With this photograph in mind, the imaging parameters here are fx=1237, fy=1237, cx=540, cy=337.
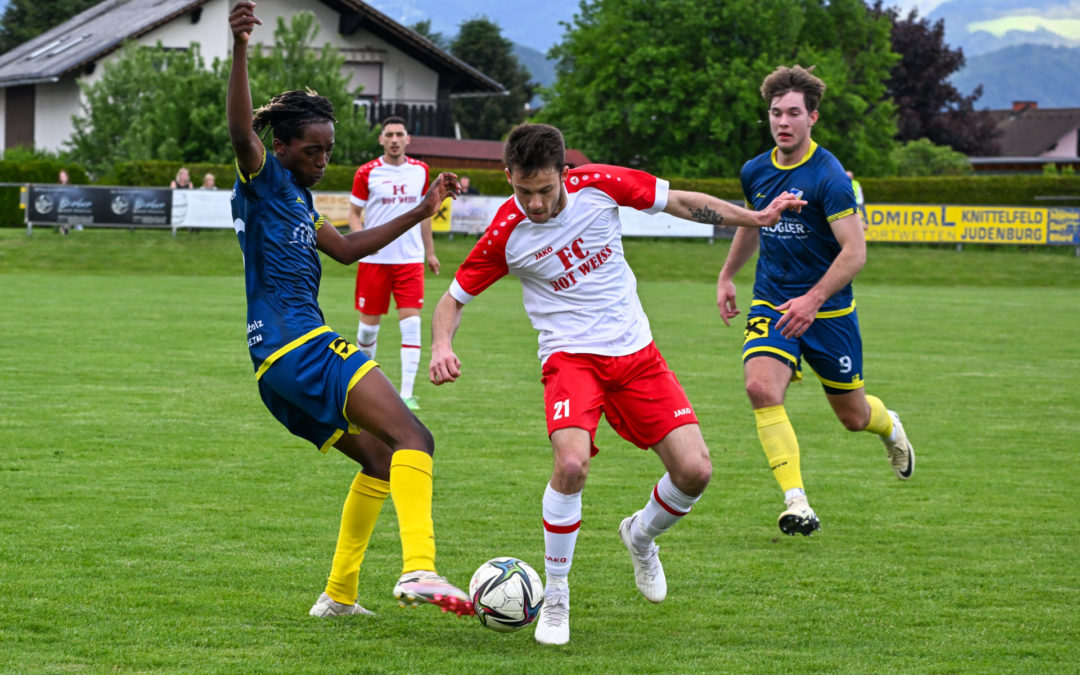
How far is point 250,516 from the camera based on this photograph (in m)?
6.57

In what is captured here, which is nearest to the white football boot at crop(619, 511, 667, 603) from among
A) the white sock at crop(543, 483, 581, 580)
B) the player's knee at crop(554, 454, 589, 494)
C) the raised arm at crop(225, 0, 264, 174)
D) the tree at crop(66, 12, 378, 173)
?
the white sock at crop(543, 483, 581, 580)

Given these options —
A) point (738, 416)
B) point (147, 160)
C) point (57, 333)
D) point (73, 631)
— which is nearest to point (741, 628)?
point (73, 631)

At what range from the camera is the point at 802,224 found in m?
6.95

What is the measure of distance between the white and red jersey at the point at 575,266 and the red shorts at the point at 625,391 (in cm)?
6

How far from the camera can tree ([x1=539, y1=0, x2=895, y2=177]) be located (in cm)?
4981

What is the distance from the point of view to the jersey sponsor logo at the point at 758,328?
23.1 ft

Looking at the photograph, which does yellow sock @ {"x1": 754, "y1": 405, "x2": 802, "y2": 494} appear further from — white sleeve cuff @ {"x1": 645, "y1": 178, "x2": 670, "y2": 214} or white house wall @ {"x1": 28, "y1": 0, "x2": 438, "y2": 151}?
white house wall @ {"x1": 28, "y1": 0, "x2": 438, "y2": 151}

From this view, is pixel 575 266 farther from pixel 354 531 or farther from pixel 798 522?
pixel 798 522

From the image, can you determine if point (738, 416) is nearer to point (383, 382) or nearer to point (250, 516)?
point (250, 516)

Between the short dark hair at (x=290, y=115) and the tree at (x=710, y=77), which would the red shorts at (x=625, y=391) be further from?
the tree at (x=710, y=77)

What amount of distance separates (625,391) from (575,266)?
0.59 metres

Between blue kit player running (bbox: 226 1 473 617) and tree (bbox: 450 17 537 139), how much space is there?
74.8 m

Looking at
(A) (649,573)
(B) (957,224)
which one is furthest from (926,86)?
(A) (649,573)

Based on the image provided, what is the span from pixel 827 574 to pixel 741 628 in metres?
1.04
